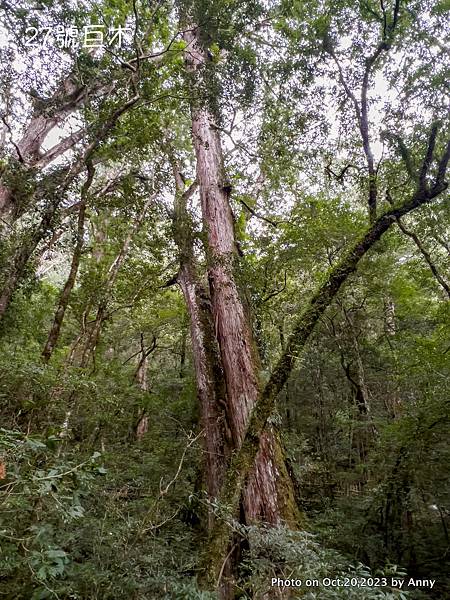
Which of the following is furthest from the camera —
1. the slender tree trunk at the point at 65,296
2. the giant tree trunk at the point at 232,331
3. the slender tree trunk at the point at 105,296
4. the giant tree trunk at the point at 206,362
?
the slender tree trunk at the point at 105,296

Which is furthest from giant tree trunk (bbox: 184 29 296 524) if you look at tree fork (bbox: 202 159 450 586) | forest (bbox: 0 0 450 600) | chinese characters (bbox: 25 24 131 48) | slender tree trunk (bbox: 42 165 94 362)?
slender tree trunk (bbox: 42 165 94 362)

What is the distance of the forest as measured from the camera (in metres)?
3.05

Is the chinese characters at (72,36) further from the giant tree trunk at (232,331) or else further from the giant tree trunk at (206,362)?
the giant tree trunk at (206,362)

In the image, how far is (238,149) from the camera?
7.64m

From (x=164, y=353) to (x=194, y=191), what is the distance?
578 cm

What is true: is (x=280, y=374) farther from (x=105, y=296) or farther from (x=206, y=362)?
(x=105, y=296)

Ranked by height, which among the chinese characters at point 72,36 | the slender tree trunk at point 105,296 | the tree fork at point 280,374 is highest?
the chinese characters at point 72,36

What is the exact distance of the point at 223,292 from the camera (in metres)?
5.81

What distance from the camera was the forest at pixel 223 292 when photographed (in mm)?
3053

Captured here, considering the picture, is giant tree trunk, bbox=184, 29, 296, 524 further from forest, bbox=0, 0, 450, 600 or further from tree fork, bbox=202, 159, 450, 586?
tree fork, bbox=202, 159, 450, 586

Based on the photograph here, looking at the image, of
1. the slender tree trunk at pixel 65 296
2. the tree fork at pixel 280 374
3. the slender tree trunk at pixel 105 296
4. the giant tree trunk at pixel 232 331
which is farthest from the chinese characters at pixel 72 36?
the tree fork at pixel 280 374

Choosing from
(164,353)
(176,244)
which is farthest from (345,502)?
(164,353)

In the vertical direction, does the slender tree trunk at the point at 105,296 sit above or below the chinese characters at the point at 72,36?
below

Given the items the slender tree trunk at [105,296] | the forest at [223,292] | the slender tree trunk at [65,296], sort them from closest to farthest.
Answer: the forest at [223,292]
the slender tree trunk at [65,296]
the slender tree trunk at [105,296]
